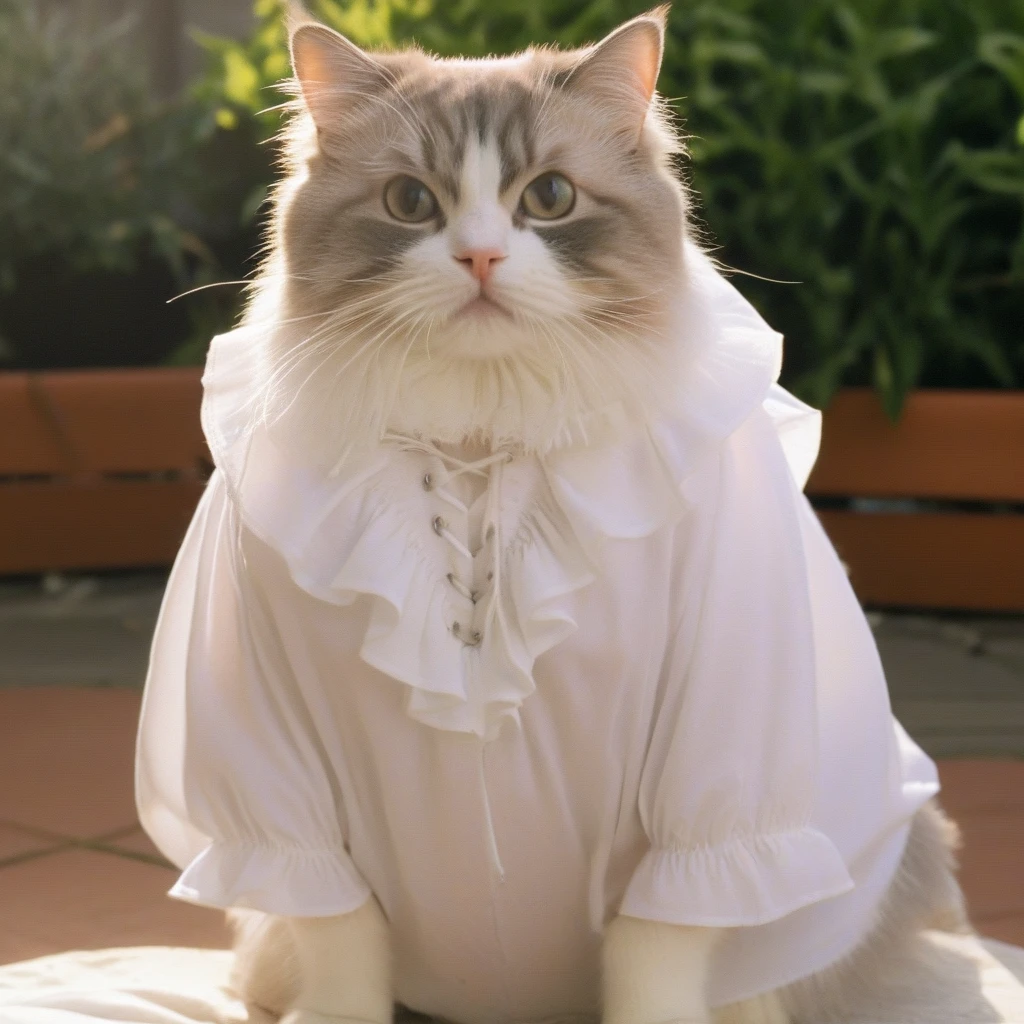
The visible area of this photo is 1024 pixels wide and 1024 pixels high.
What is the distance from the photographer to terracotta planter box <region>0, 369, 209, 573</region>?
2.94 m

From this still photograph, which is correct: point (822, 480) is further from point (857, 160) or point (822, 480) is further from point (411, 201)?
point (411, 201)

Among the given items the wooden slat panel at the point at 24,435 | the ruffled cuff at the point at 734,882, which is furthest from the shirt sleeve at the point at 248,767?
the wooden slat panel at the point at 24,435

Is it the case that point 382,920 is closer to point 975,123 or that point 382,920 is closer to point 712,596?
point 712,596

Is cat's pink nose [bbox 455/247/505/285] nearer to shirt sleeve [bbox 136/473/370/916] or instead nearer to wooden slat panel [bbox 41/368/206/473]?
shirt sleeve [bbox 136/473/370/916]

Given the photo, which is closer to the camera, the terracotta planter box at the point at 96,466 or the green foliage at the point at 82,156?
the terracotta planter box at the point at 96,466

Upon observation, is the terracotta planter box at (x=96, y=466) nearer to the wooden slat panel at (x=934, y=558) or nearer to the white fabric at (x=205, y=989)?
the wooden slat panel at (x=934, y=558)

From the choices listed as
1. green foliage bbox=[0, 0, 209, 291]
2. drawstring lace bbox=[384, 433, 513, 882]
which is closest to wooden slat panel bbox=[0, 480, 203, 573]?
green foliage bbox=[0, 0, 209, 291]

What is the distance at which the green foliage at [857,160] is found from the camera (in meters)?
2.57

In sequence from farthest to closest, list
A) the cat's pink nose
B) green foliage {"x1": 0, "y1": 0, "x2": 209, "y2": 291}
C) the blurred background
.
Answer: green foliage {"x1": 0, "y1": 0, "x2": 209, "y2": 291}
the blurred background
the cat's pink nose

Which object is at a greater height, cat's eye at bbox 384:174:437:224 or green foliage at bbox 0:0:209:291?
cat's eye at bbox 384:174:437:224

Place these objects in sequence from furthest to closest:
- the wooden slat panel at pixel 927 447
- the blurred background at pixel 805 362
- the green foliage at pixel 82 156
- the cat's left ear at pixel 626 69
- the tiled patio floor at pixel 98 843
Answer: the green foliage at pixel 82 156 < the wooden slat panel at pixel 927 447 < the blurred background at pixel 805 362 < the tiled patio floor at pixel 98 843 < the cat's left ear at pixel 626 69

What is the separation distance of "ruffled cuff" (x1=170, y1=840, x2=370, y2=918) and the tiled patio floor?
417 millimetres

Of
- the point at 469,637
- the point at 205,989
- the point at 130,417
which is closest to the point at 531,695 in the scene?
the point at 469,637

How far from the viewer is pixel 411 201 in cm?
116
